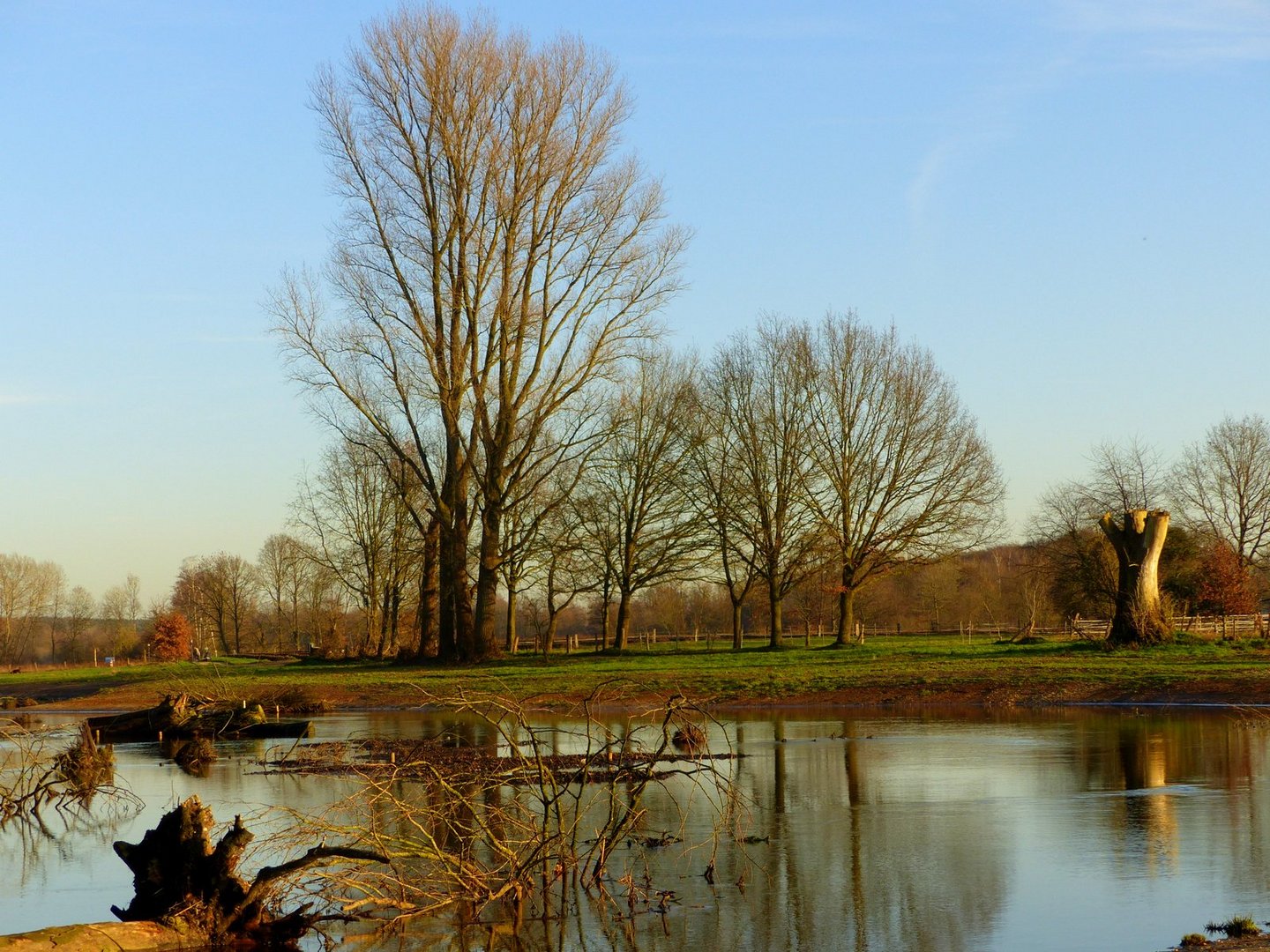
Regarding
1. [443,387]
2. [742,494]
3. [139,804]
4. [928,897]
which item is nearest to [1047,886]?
[928,897]

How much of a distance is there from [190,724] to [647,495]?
2819cm

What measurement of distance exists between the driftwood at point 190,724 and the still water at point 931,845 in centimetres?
402

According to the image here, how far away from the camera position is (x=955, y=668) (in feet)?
109

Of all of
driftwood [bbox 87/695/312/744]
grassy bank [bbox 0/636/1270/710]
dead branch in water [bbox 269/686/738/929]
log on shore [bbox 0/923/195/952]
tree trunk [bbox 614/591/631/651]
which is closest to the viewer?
log on shore [bbox 0/923/195/952]

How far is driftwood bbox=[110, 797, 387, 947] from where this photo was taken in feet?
33.6

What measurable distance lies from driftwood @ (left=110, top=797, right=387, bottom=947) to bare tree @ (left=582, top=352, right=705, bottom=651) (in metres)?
41.2

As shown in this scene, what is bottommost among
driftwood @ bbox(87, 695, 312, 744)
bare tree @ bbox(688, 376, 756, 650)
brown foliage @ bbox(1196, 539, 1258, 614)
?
driftwood @ bbox(87, 695, 312, 744)

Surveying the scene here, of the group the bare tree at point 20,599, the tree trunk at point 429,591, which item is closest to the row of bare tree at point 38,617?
the bare tree at point 20,599

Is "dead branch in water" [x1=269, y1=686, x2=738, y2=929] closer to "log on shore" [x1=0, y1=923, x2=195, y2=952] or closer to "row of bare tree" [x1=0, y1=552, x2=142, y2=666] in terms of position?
"log on shore" [x1=0, y1=923, x2=195, y2=952]

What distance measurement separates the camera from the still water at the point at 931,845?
9.88 meters

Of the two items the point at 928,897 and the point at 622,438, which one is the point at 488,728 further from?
the point at 622,438

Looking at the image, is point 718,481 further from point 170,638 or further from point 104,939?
point 104,939

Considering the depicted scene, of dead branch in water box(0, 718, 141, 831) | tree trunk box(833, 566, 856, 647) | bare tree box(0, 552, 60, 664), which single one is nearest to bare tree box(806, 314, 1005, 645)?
tree trunk box(833, 566, 856, 647)

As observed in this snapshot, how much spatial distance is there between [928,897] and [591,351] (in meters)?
32.9
